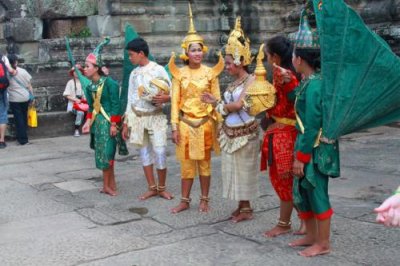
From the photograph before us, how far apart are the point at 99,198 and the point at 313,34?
3235mm

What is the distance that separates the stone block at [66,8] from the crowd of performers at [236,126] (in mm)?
6384

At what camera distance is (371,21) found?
11812 mm

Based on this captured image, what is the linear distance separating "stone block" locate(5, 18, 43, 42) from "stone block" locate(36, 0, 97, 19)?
0.89 feet

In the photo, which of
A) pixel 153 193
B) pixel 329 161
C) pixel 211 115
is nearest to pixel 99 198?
pixel 153 193

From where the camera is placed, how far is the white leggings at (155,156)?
6418mm

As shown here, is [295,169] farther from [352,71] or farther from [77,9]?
[77,9]

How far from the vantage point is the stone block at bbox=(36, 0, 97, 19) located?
12680 mm

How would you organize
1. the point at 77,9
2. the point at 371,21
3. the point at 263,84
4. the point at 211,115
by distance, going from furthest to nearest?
1. the point at 77,9
2. the point at 371,21
3. the point at 211,115
4. the point at 263,84

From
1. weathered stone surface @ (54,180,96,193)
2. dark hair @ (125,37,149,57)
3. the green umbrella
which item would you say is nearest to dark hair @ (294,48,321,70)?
the green umbrella

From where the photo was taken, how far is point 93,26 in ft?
41.8

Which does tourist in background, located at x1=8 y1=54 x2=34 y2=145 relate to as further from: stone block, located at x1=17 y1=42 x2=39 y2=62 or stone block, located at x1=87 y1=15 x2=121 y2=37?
stone block, located at x1=87 y1=15 x2=121 y2=37

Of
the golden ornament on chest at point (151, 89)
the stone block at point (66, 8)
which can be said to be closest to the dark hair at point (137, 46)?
the golden ornament on chest at point (151, 89)

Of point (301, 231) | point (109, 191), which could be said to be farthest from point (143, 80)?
point (301, 231)

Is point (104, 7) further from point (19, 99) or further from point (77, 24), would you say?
point (19, 99)
